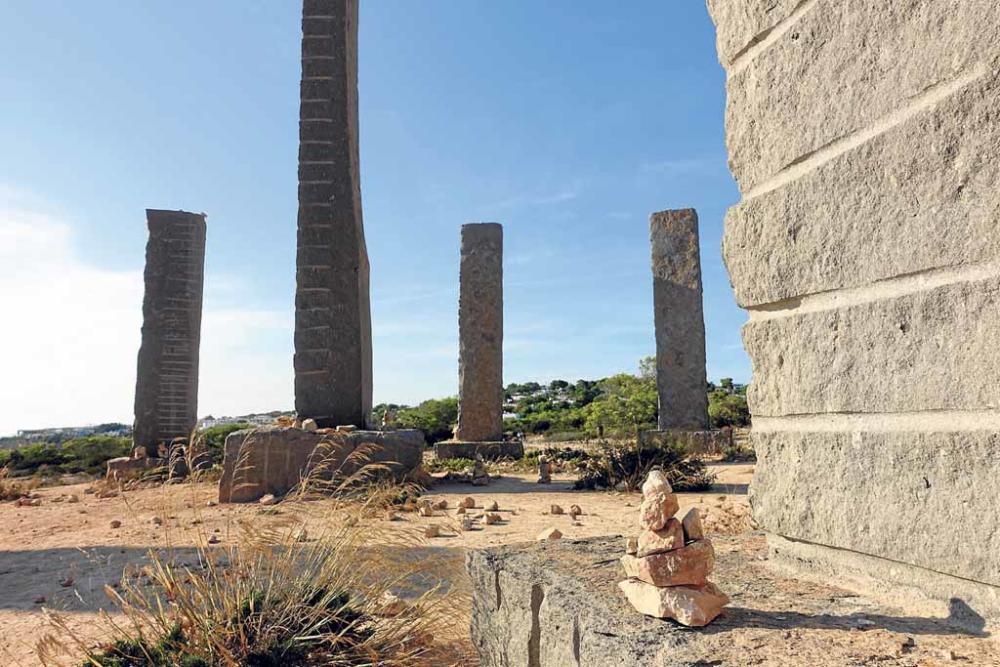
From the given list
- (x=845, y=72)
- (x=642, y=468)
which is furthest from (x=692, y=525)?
(x=642, y=468)

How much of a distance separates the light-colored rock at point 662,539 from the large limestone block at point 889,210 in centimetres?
67

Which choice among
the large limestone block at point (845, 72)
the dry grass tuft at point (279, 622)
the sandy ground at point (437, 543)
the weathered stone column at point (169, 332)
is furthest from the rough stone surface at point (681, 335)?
the large limestone block at point (845, 72)

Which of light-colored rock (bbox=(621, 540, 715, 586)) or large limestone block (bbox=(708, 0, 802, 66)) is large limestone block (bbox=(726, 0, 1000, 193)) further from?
light-colored rock (bbox=(621, 540, 715, 586))

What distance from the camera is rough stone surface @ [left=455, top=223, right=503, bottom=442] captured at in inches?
488

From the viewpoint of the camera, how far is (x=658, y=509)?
1.63 metres

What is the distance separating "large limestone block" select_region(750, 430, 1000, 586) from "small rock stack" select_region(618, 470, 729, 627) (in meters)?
0.35

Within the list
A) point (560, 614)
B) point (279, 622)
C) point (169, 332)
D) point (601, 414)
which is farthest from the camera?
point (601, 414)

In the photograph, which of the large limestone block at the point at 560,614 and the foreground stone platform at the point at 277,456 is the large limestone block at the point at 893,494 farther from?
the foreground stone platform at the point at 277,456

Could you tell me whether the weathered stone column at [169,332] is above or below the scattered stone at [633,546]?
above

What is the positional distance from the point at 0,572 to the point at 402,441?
12.3 feet

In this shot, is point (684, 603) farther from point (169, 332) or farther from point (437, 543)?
point (169, 332)

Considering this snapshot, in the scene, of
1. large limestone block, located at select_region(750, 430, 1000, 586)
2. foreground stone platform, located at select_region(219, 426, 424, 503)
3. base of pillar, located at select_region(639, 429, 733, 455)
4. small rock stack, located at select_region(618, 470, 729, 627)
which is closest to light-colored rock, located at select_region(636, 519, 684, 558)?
small rock stack, located at select_region(618, 470, 729, 627)

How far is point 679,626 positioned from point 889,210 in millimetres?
1000

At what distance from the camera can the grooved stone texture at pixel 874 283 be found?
1.35 m
